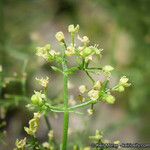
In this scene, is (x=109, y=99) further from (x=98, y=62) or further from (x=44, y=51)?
(x=98, y=62)

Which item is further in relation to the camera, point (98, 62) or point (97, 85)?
point (98, 62)

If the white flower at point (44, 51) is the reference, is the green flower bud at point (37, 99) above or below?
below

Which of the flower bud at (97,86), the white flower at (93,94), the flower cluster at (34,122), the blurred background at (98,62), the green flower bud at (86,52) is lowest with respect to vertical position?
the flower cluster at (34,122)

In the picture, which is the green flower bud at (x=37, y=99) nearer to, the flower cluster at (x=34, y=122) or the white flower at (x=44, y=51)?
the flower cluster at (x=34, y=122)

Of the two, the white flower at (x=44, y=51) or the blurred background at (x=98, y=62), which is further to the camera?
the blurred background at (x=98, y=62)

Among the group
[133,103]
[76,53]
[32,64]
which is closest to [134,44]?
[133,103]

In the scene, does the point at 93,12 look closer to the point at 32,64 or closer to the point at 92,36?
the point at 92,36

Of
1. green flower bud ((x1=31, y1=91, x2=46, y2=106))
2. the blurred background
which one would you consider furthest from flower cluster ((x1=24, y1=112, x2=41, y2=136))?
the blurred background

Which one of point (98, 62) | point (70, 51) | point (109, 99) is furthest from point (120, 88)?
point (98, 62)

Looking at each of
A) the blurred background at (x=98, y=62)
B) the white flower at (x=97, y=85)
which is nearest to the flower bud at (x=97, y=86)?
the white flower at (x=97, y=85)
